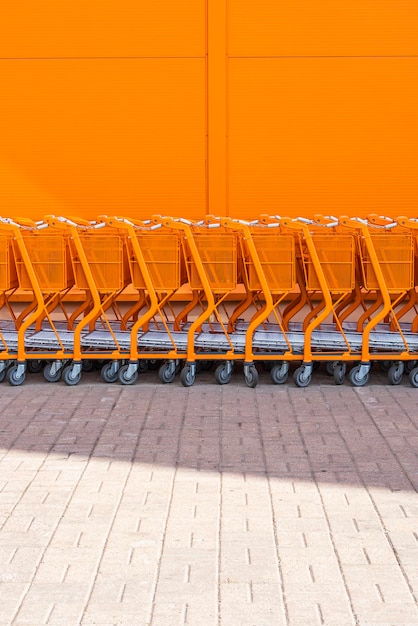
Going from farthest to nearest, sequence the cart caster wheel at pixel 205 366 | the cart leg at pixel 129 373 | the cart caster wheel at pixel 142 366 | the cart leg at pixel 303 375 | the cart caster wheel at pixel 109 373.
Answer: the cart caster wheel at pixel 205 366 < the cart caster wheel at pixel 142 366 < the cart caster wheel at pixel 109 373 < the cart leg at pixel 129 373 < the cart leg at pixel 303 375

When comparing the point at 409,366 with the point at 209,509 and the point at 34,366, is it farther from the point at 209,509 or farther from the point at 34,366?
the point at 209,509

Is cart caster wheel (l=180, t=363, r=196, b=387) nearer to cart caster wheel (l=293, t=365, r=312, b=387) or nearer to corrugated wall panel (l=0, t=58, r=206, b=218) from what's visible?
cart caster wheel (l=293, t=365, r=312, b=387)

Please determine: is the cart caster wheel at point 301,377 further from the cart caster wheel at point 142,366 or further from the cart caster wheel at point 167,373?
the cart caster wheel at point 142,366

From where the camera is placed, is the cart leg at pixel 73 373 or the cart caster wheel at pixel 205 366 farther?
the cart caster wheel at pixel 205 366

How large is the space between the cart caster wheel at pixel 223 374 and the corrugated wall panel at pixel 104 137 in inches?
95.0

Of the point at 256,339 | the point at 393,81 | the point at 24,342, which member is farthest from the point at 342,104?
the point at 24,342

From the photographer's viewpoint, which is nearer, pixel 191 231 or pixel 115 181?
pixel 191 231

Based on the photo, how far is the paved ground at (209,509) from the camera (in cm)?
412

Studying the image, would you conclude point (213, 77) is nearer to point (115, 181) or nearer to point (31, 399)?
point (115, 181)

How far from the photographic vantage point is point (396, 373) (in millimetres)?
8797

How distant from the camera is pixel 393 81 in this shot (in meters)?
10.7

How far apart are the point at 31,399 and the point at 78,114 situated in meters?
3.59

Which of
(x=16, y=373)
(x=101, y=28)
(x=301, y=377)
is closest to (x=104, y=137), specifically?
(x=101, y=28)

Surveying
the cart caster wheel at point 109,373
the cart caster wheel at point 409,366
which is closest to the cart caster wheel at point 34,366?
the cart caster wheel at point 109,373
